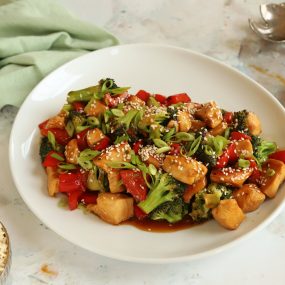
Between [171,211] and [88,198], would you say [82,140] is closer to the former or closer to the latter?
Result: [88,198]

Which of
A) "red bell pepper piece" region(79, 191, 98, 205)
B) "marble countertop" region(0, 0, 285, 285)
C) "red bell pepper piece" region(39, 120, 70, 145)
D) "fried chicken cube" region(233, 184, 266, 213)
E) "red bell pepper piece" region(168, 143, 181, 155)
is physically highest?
"red bell pepper piece" region(168, 143, 181, 155)

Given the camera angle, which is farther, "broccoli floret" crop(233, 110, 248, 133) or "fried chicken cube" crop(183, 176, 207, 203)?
"broccoli floret" crop(233, 110, 248, 133)

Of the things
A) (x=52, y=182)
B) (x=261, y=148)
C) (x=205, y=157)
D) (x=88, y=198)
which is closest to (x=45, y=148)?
(x=52, y=182)

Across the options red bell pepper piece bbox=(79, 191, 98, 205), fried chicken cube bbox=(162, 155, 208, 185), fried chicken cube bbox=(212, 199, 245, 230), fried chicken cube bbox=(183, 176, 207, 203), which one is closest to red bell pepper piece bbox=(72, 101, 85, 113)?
red bell pepper piece bbox=(79, 191, 98, 205)

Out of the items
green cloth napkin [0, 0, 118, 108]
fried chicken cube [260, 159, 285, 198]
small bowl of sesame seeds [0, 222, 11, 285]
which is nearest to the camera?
small bowl of sesame seeds [0, 222, 11, 285]

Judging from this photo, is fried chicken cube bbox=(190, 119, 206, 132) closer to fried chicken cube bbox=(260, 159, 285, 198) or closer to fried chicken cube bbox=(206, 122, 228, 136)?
fried chicken cube bbox=(206, 122, 228, 136)

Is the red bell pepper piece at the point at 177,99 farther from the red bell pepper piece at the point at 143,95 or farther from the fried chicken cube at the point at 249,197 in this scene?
the fried chicken cube at the point at 249,197

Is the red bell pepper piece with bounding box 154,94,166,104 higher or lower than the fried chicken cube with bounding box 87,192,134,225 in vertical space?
higher
